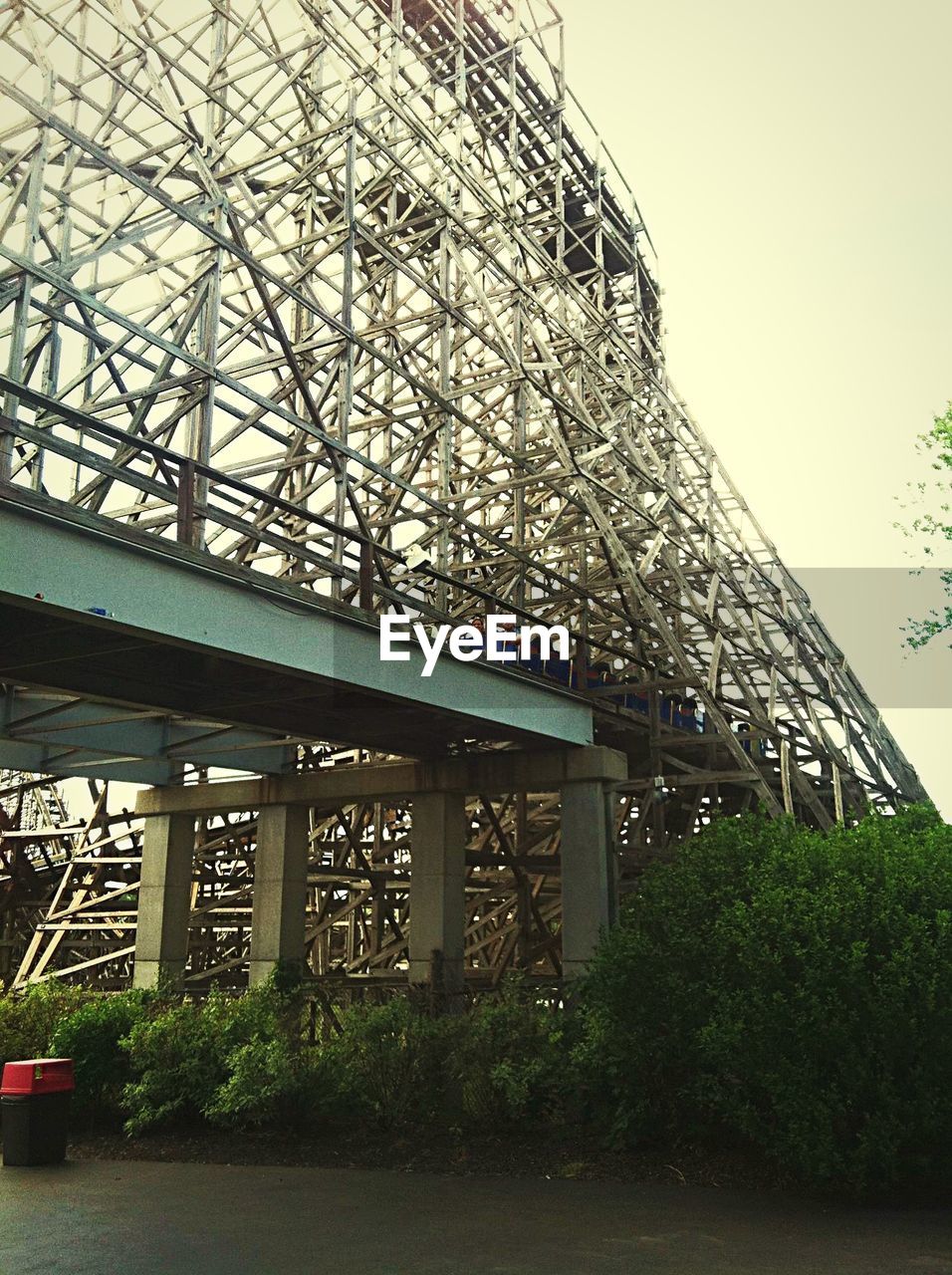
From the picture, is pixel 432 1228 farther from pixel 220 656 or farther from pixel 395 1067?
pixel 220 656

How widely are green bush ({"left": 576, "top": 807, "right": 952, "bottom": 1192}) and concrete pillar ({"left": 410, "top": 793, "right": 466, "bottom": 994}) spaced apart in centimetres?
834

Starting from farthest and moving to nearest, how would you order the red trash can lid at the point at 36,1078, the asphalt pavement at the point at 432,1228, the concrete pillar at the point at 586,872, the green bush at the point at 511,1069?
the concrete pillar at the point at 586,872 → the green bush at the point at 511,1069 → the red trash can lid at the point at 36,1078 → the asphalt pavement at the point at 432,1228

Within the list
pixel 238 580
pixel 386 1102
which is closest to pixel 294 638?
pixel 238 580

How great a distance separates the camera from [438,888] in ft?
62.0

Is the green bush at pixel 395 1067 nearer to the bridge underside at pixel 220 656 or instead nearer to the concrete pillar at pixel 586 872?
the bridge underside at pixel 220 656

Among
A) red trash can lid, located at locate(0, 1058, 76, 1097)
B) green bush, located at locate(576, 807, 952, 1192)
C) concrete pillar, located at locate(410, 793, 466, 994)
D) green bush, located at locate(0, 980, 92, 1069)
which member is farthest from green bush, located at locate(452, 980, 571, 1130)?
concrete pillar, located at locate(410, 793, 466, 994)

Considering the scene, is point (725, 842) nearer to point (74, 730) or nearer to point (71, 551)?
point (71, 551)

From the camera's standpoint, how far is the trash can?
10258 millimetres

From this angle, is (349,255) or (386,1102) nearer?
(386,1102)

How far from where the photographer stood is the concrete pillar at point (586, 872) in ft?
58.3

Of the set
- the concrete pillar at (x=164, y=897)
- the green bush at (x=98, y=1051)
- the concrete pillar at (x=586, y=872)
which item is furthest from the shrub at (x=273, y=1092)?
the concrete pillar at (x=164, y=897)

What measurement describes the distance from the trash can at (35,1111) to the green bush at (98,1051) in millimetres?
1370

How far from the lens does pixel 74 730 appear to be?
1877 centimetres

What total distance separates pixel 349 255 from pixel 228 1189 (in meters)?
13.6
